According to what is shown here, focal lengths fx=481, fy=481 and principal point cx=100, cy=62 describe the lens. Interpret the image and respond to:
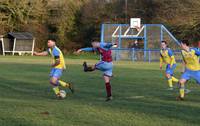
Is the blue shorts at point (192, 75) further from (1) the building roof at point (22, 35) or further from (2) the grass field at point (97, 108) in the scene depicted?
(1) the building roof at point (22, 35)

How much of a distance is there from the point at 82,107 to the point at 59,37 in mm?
55173

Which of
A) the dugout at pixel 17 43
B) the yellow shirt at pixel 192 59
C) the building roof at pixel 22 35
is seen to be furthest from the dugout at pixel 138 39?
the yellow shirt at pixel 192 59

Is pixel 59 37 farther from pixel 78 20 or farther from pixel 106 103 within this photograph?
pixel 106 103

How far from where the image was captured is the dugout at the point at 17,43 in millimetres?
61750

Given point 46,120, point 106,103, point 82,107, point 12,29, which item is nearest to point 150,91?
point 106,103

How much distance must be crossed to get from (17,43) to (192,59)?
49.8 m

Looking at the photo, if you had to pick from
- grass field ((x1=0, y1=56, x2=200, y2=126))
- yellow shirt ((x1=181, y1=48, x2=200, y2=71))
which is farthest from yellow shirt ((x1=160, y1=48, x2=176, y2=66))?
yellow shirt ((x1=181, y1=48, x2=200, y2=71))

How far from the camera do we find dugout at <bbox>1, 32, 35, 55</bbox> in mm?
61750

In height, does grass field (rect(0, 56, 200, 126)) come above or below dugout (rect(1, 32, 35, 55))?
below

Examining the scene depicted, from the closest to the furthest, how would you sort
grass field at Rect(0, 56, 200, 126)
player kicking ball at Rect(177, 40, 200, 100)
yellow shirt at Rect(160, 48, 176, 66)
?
grass field at Rect(0, 56, 200, 126)
player kicking ball at Rect(177, 40, 200, 100)
yellow shirt at Rect(160, 48, 176, 66)

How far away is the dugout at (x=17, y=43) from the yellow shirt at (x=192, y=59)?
48.8 metres

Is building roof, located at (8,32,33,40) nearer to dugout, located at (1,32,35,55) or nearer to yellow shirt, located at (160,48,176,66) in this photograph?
dugout, located at (1,32,35,55)

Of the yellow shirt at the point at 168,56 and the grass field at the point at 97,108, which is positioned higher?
the yellow shirt at the point at 168,56

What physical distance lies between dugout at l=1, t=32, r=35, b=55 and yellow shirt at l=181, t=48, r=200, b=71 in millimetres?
48762
